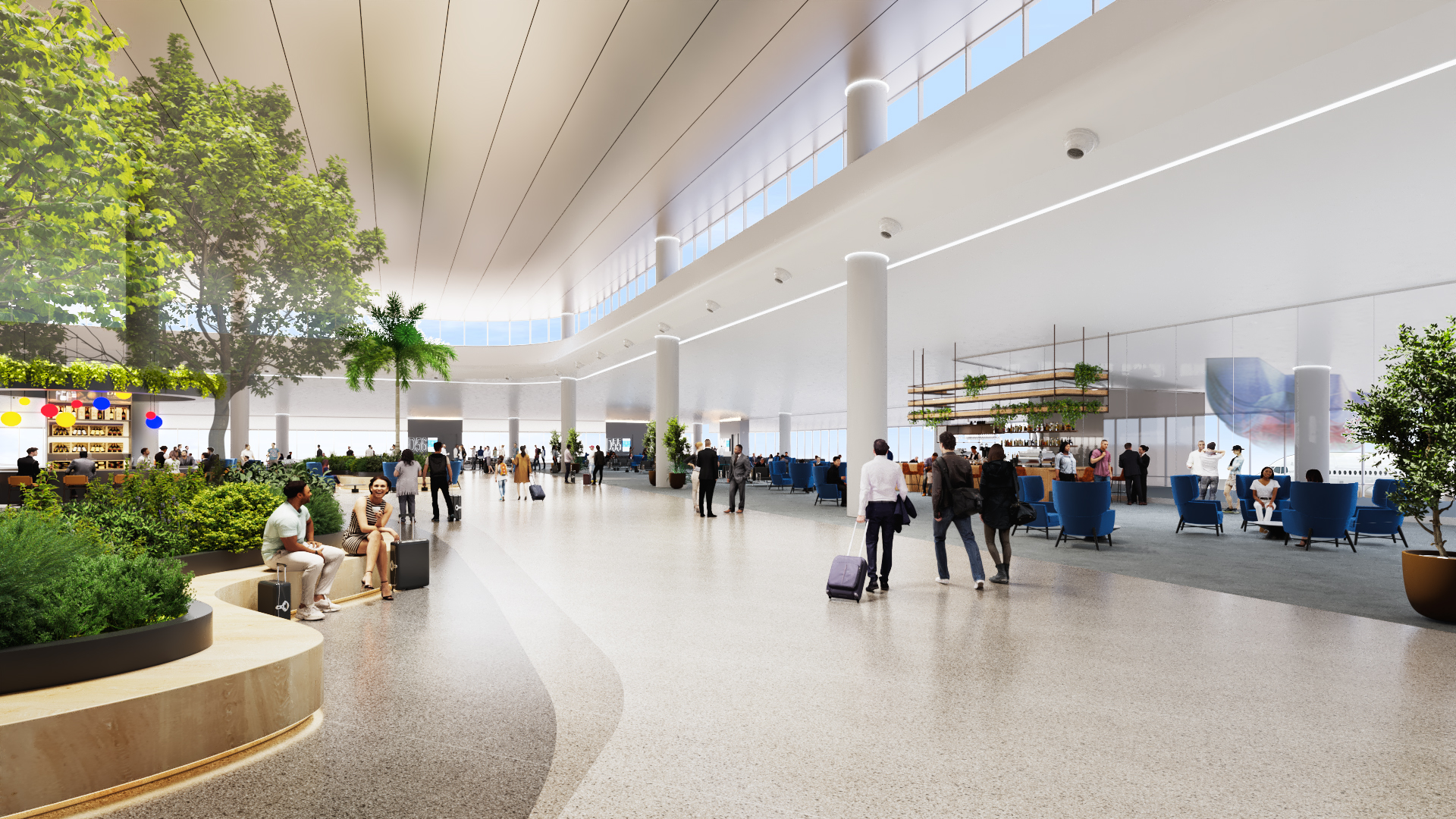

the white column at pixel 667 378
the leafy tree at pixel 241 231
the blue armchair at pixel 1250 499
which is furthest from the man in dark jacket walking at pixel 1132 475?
the leafy tree at pixel 241 231

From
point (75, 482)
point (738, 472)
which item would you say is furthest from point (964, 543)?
point (75, 482)

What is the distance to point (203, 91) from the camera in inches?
454

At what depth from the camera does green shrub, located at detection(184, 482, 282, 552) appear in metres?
6.98

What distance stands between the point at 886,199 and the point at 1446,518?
1507 centimetres

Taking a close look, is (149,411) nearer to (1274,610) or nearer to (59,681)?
(59,681)

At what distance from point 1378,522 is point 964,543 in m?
8.03

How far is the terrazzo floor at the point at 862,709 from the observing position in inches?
121

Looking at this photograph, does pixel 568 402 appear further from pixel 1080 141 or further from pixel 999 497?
pixel 1080 141

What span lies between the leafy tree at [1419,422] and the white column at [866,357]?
7.44 meters

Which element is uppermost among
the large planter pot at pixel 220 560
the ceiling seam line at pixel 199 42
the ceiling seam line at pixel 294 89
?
the ceiling seam line at pixel 199 42

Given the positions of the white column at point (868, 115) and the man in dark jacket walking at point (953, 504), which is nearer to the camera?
the man in dark jacket walking at point (953, 504)

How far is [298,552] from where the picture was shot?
6.45 m

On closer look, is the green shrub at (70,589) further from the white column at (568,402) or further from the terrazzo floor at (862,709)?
the white column at (568,402)

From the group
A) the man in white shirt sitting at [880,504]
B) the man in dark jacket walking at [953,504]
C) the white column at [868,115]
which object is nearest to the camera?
the man in white shirt sitting at [880,504]
